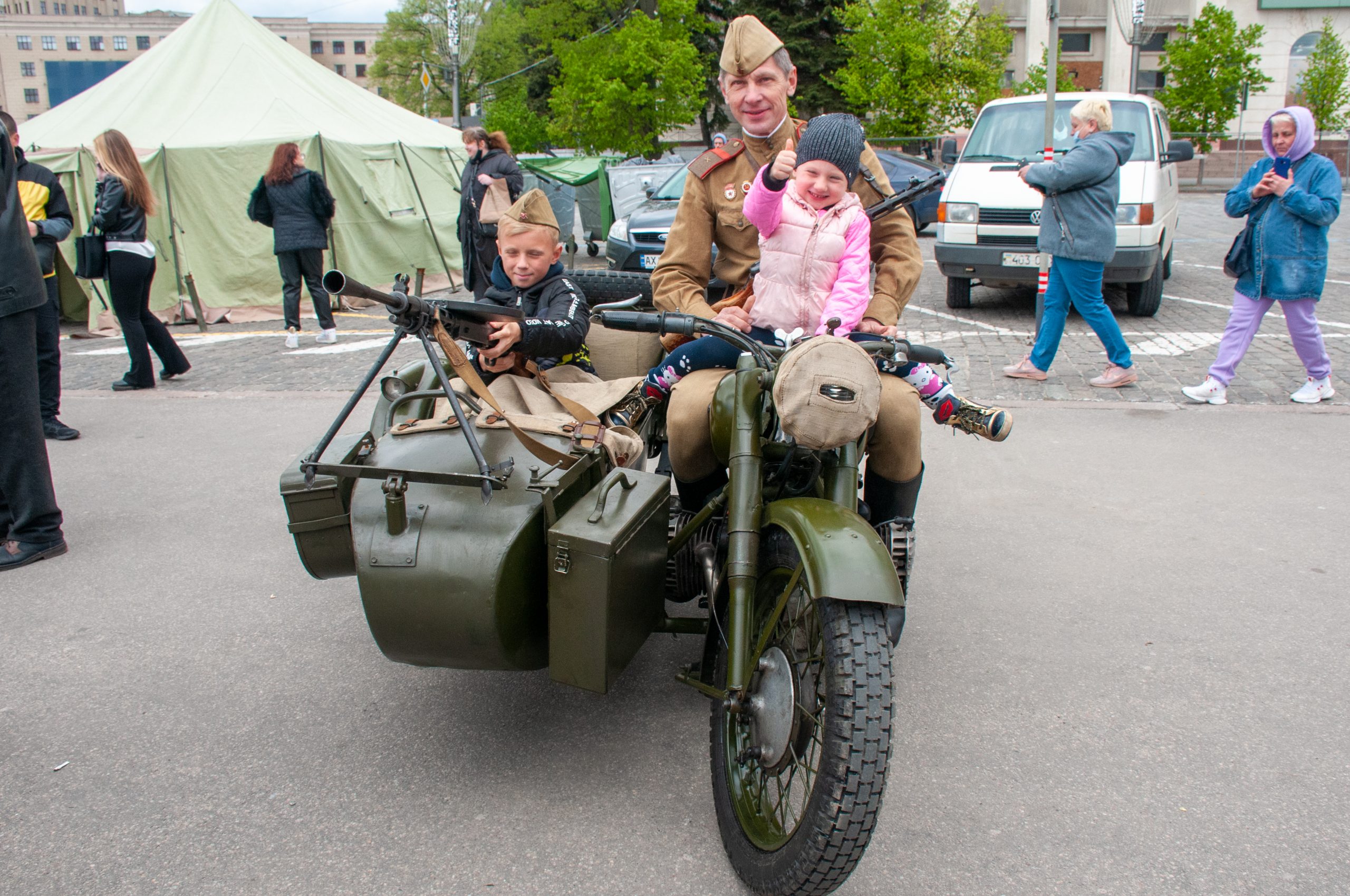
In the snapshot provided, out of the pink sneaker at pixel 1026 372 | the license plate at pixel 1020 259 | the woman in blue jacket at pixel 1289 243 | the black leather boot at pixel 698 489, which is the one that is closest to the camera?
the black leather boot at pixel 698 489

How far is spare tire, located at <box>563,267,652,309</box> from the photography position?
384 centimetres

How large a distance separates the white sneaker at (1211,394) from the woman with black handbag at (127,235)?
7.20m

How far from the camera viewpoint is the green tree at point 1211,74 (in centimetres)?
2959

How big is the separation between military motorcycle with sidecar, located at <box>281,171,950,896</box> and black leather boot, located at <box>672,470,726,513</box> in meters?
0.40

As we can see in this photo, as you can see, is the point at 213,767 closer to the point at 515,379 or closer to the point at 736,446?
the point at 515,379

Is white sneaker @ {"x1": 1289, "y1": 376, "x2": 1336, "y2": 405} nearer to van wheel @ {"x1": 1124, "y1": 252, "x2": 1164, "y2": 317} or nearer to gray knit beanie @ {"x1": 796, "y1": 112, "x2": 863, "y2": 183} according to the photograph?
van wheel @ {"x1": 1124, "y1": 252, "x2": 1164, "y2": 317}

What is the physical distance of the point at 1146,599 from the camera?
384 centimetres

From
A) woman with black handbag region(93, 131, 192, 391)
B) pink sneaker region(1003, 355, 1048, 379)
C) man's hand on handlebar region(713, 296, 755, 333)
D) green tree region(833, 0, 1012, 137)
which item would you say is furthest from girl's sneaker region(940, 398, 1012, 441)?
green tree region(833, 0, 1012, 137)

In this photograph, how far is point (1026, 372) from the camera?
7.25 m

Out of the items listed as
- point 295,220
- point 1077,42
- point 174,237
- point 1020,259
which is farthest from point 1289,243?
point 1077,42

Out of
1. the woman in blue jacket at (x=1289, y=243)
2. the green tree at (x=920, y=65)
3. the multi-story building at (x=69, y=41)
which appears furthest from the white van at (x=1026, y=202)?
the multi-story building at (x=69, y=41)

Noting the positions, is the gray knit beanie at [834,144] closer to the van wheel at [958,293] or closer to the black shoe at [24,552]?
the black shoe at [24,552]

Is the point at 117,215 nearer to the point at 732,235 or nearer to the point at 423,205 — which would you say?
the point at 732,235

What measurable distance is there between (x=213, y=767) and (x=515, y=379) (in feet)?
4.44
